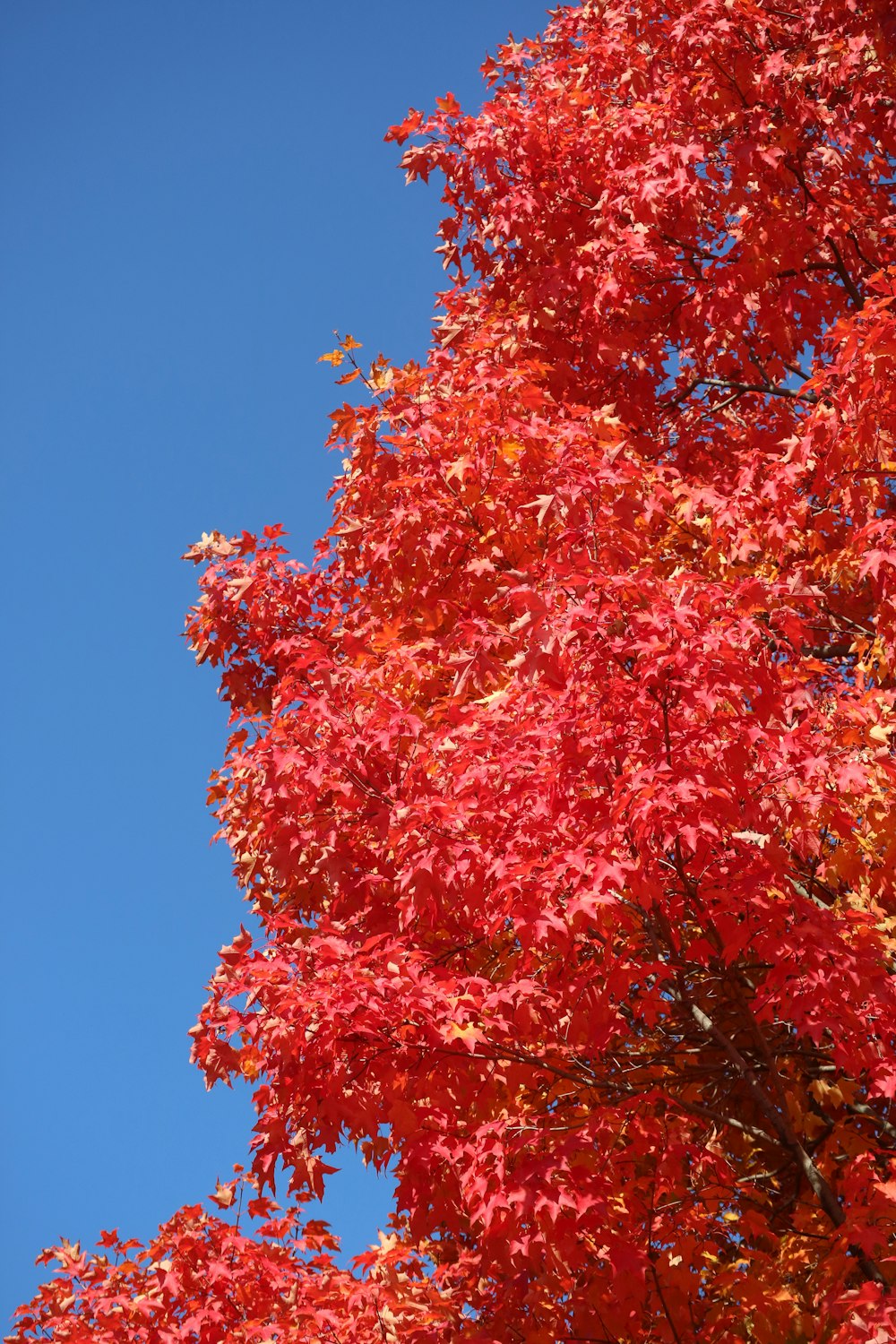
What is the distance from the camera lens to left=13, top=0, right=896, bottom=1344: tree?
4531 millimetres

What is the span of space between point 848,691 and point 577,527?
5.25ft

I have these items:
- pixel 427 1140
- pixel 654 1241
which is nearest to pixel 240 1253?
pixel 654 1241

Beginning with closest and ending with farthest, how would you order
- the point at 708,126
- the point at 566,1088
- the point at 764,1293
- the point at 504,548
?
the point at 764,1293 < the point at 566,1088 < the point at 504,548 < the point at 708,126

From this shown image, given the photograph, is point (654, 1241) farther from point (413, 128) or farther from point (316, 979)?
point (413, 128)

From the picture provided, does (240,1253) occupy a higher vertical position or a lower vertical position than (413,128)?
lower

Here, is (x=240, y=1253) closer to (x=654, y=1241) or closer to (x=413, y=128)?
(x=654, y=1241)

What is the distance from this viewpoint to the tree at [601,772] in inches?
178

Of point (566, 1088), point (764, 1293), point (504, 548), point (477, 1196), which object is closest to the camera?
point (477, 1196)

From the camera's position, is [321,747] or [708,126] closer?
[321,747]

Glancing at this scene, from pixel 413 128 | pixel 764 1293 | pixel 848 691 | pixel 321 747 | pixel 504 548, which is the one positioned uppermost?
pixel 413 128

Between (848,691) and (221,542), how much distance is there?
510cm

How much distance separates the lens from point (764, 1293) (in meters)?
5.00

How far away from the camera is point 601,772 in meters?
4.53

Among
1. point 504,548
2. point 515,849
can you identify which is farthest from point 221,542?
point 515,849
